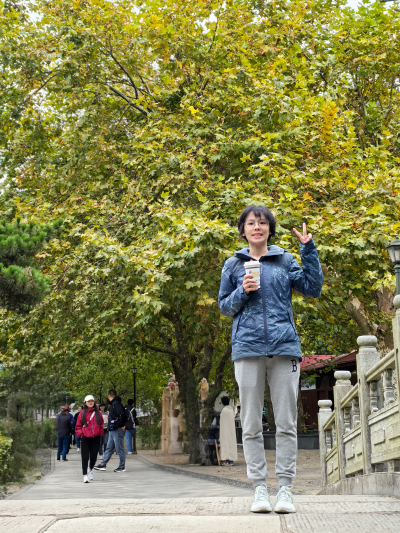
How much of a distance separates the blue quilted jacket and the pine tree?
174 inches

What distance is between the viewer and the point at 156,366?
32281 mm

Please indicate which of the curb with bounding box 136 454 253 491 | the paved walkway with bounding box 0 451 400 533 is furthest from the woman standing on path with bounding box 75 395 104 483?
the paved walkway with bounding box 0 451 400 533

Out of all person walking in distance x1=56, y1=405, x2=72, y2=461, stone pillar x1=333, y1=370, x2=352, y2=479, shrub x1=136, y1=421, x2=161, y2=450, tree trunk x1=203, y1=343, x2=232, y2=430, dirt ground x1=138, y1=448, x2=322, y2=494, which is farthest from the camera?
shrub x1=136, y1=421, x2=161, y2=450

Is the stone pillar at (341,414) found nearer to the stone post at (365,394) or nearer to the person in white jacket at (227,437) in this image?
the stone post at (365,394)

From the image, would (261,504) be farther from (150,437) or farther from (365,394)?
(150,437)

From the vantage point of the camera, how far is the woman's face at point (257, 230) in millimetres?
4441

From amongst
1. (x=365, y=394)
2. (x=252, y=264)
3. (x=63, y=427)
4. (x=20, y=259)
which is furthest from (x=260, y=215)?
(x=63, y=427)

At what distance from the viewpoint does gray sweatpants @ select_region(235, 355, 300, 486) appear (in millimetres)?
4211

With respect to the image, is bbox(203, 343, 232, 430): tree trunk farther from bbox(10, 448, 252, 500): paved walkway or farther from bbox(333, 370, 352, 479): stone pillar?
bbox(333, 370, 352, 479): stone pillar

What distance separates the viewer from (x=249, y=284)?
→ 4.09m

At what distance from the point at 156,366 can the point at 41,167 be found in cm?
1709

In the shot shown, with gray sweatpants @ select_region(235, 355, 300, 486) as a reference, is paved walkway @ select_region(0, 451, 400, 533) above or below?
below

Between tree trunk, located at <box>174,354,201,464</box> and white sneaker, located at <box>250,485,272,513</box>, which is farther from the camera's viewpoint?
tree trunk, located at <box>174,354,201,464</box>

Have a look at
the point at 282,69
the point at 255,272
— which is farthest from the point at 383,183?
the point at 255,272
